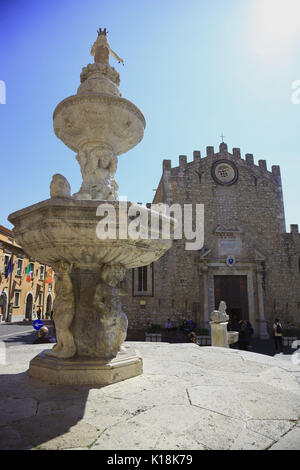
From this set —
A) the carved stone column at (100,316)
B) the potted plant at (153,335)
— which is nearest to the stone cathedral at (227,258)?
the potted plant at (153,335)

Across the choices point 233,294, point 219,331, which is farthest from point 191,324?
point 219,331

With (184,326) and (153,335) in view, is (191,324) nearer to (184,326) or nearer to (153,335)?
(184,326)

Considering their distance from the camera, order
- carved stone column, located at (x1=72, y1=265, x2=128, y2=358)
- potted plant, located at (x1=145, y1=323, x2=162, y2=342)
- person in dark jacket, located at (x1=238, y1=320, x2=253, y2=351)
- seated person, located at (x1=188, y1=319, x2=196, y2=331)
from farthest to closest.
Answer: seated person, located at (x1=188, y1=319, x2=196, y2=331) < potted plant, located at (x1=145, y1=323, x2=162, y2=342) < person in dark jacket, located at (x1=238, y1=320, x2=253, y2=351) < carved stone column, located at (x1=72, y1=265, x2=128, y2=358)

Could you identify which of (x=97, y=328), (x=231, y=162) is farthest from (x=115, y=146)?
(x=231, y=162)

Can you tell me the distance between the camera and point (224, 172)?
1998 cm

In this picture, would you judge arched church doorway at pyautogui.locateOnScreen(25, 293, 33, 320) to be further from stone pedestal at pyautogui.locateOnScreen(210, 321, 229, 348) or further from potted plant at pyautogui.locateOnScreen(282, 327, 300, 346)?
stone pedestal at pyautogui.locateOnScreen(210, 321, 229, 348)

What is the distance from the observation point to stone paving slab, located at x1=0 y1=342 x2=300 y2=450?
1821 mm

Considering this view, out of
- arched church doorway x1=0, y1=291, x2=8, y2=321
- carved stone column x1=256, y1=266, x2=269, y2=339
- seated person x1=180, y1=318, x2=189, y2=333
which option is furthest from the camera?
arched church doorway x1=0, y1=291, x2=8, y2=321

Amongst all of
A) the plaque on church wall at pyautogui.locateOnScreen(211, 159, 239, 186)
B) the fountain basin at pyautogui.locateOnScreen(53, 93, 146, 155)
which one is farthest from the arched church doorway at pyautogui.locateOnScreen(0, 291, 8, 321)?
the fountain basin at pyautogui.locateOnScreen(53, 93, 146, 155)

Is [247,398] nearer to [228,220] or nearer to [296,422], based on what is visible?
[296,422]

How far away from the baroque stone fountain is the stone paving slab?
0.22 meters

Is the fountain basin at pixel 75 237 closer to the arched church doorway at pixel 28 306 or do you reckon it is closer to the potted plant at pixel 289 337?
the potted plant at pixel 289 337

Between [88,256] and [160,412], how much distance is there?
1710 millimetres

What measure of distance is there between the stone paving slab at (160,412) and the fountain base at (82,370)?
0.10 meters
